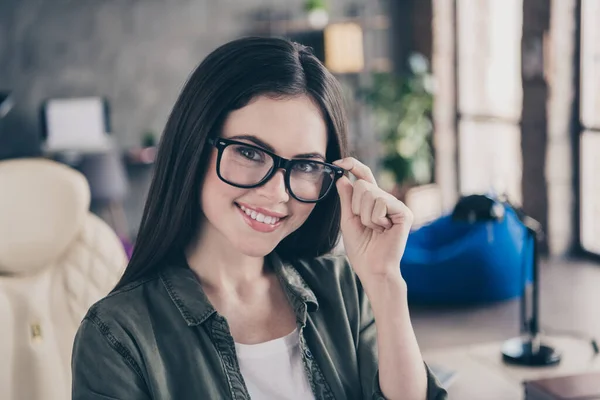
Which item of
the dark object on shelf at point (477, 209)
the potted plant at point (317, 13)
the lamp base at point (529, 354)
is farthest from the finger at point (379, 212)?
the potted plant at point (317, 13)

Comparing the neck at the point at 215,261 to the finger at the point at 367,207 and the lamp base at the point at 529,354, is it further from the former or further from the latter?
the lamp base at the point at 529,354

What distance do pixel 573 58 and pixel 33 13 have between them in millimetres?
4409

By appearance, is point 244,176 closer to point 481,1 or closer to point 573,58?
point 573,58

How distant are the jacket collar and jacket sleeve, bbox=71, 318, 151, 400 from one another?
13cm

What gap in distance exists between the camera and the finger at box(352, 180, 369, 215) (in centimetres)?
142

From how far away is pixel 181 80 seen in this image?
712cm

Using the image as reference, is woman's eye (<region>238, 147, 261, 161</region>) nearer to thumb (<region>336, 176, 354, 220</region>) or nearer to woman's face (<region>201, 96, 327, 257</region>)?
woman's face (<region>201, 96, 327, 257</region>)

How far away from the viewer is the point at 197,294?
1348mm

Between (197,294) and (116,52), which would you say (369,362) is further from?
(116,52)

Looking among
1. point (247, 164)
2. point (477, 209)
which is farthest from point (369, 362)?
point (477, 209)

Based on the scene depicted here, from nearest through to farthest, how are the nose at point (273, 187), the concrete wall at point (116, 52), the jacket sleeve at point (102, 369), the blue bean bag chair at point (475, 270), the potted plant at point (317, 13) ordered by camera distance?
the jacket sleeve at point (102, 369)
the nose at point (273, 187)
the blue bean bag chair at point (475, 270)
the concrete wall at point (116, 52)
the potted plant at point (317, 13)

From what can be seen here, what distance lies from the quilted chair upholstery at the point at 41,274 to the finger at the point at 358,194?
857mm

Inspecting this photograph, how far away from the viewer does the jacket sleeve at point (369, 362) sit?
4.69 feet

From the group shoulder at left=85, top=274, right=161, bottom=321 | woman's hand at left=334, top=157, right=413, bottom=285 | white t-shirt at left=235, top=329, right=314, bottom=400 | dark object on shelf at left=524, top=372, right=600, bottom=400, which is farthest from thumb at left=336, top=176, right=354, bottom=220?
dark object on shelf at left=524, top=372, right=600, bottom=400
